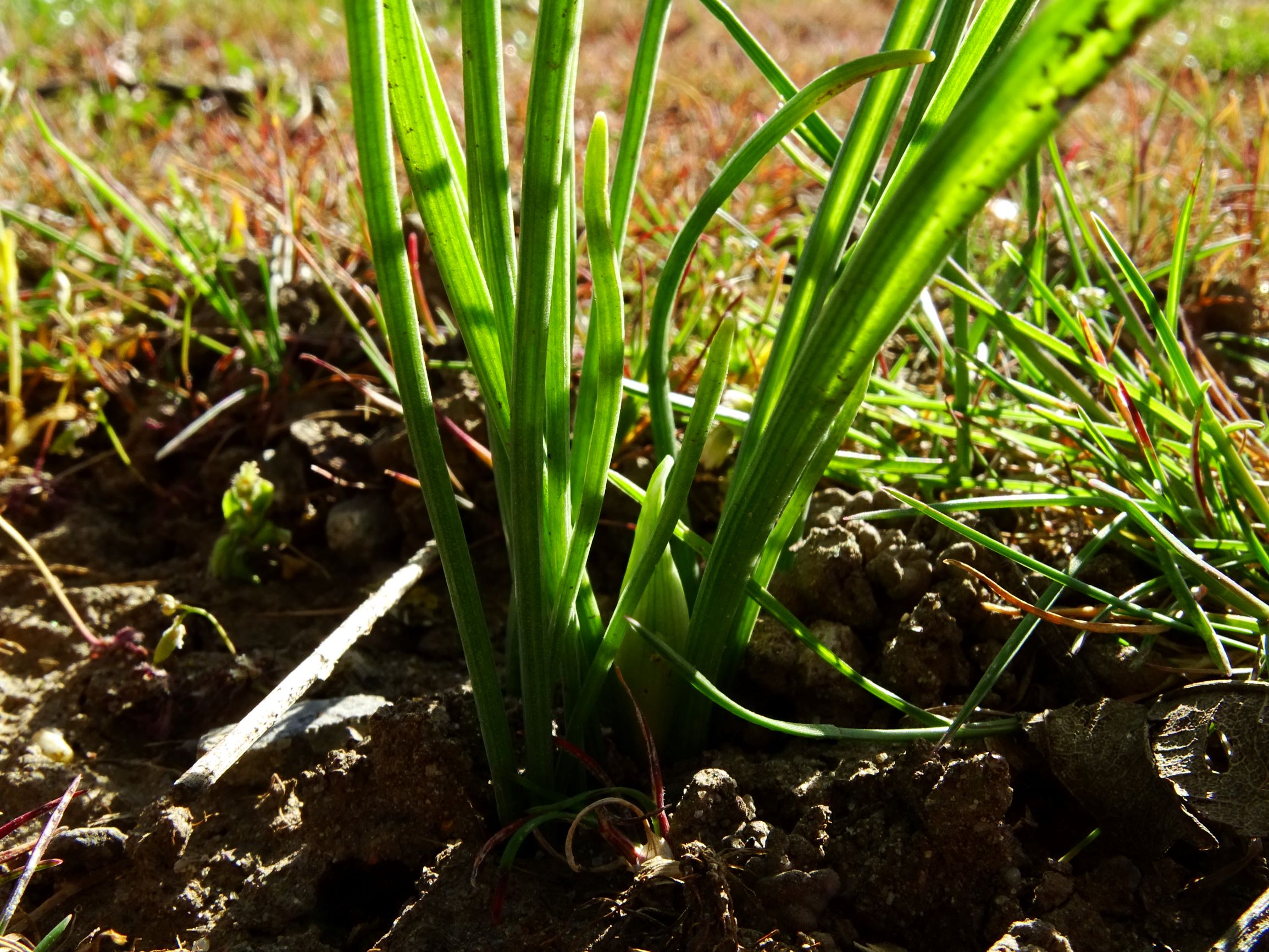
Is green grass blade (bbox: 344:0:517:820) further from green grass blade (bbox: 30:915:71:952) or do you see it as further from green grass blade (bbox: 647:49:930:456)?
green grass blade (bbox: 30:915:71:952)

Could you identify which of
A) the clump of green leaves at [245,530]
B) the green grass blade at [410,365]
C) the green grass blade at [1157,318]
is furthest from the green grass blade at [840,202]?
the clump of green leaves at [245,530]

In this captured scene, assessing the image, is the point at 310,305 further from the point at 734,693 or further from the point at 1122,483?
the point at 1122,483

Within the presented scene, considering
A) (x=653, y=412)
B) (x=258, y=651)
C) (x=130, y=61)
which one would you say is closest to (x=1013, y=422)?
(x=653, y=412)

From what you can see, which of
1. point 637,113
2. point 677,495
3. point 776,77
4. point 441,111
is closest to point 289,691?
point 677,495

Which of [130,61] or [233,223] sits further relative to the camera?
[130,61]

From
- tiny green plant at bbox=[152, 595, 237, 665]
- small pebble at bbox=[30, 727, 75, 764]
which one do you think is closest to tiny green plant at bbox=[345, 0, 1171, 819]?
tiny green plant at bbox=[152, 595, 237, 665]

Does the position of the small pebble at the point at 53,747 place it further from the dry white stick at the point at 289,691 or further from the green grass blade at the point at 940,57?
the green grass blade at the point at 940,57
